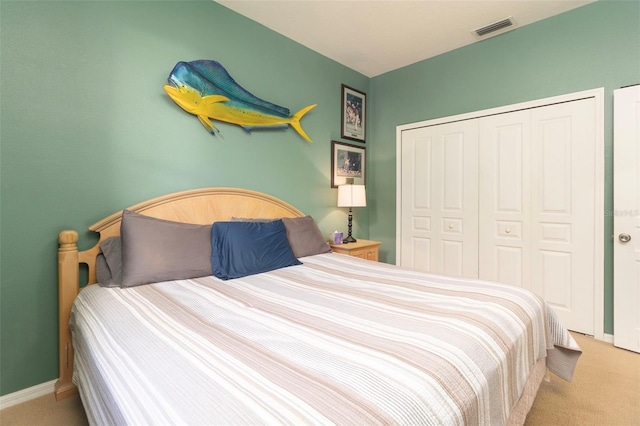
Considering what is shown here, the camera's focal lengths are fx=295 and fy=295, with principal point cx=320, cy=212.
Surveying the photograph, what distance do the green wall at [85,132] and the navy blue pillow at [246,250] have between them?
1.96 feet

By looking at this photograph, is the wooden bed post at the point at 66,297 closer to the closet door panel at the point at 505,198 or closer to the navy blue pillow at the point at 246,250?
the navy blue pillow at the point at 246,250

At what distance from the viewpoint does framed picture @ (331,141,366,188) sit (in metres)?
3.38

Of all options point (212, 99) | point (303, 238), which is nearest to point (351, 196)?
point (303, 238)

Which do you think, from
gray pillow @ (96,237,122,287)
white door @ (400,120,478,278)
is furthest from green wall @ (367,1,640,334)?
gray pillow @ (96,237,122,287)

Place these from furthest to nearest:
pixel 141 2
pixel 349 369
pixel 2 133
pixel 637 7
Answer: pixel 637 7 → pixel 141 2 → pixel 2 133 → pixel 349 369

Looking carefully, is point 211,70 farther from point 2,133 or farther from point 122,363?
point 122,363

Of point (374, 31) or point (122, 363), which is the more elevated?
point (374, 31)

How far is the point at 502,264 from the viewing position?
2.89 metres

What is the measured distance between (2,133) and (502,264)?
3.82 metres

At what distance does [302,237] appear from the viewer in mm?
2412

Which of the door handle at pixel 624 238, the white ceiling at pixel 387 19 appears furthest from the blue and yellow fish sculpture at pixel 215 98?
the door handle at pixel 624 238

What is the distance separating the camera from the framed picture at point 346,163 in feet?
11.1

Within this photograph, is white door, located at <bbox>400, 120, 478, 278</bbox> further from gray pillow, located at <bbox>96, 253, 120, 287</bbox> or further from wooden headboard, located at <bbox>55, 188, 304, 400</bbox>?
gray pillow, located at <bbox>96, 253, 120, 287</bbox>

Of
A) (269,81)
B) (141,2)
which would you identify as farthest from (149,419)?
(269,81)
